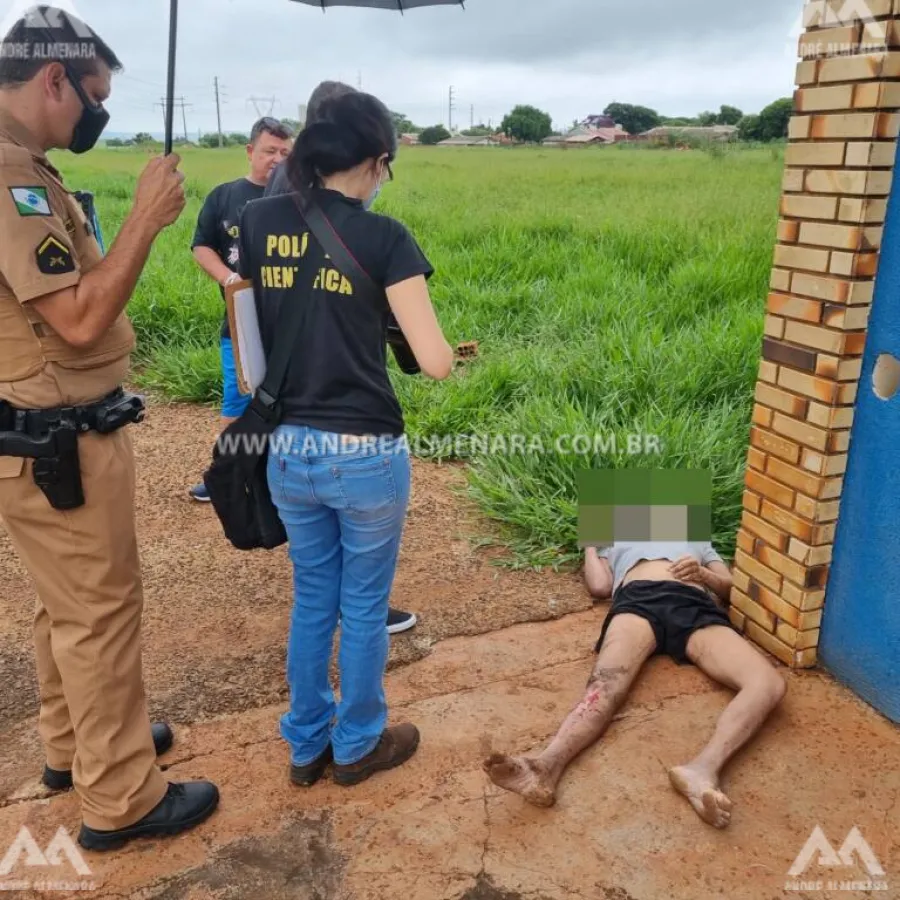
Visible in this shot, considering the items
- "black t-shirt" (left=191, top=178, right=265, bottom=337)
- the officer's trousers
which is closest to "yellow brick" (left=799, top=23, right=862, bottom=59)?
the officer's trousers

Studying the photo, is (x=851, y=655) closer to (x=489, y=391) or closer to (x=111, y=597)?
(x=111, y=597)

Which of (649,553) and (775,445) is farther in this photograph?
(649,553)

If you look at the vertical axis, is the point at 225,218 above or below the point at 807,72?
below

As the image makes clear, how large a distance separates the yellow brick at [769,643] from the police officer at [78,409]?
1.77 m

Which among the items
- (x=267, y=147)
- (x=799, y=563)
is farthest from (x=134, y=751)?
(x=267, y=147)

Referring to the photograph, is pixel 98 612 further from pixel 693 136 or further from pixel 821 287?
pixel 693 136

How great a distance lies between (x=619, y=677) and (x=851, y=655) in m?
0.71

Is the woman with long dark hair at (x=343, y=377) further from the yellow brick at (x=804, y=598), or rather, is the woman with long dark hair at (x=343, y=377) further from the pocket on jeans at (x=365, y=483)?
the yellow brick at (x=804, y=598)

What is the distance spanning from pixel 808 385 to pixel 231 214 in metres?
2.59

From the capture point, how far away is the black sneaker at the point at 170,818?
1.94m

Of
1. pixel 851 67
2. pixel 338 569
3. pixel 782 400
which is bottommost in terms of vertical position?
pixel 338 569

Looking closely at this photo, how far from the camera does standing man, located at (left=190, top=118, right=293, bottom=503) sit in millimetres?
3664

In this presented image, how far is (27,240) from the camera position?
5.20ft

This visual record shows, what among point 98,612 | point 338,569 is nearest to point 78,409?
point 98,612
